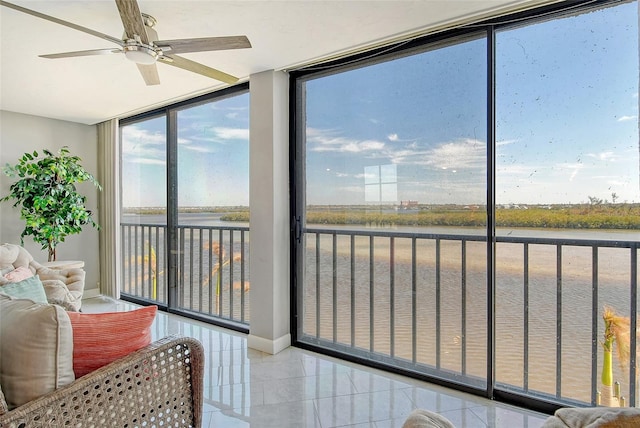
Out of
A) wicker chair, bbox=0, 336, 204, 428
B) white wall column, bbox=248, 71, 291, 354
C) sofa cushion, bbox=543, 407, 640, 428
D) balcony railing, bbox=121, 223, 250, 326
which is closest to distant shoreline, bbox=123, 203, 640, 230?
Result: white wall column, bbox=248, 71, 291, 354

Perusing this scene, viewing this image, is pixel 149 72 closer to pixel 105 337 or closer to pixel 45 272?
pixel 105 337

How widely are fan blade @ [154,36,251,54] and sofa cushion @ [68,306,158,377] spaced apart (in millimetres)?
1313

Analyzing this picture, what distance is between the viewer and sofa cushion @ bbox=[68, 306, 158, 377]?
1.20 metres

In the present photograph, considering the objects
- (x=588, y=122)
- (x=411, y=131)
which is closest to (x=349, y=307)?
(x=411, y=131)

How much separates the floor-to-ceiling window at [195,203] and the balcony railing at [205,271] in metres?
0.01

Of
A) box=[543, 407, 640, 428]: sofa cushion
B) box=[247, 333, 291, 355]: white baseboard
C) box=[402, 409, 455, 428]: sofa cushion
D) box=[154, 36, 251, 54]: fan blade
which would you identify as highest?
box=[154, 36, 251, 54]: fan blade

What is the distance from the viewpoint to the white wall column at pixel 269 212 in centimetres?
281

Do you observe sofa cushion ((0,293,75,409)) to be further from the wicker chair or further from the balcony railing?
the balcony railing

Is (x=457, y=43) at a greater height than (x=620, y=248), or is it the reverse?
(x=457, y=43)

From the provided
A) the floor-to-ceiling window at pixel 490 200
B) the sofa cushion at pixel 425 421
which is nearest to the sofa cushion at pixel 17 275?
the floor-to-ceiling window at pixel 490 200

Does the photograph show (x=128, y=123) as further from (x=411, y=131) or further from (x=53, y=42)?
(x=411, y=131)

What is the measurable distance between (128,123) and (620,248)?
4908 millimetres

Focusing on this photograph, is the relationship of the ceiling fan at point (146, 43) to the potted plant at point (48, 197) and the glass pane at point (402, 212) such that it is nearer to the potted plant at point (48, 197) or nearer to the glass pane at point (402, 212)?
the glass pane at point (402, 212)

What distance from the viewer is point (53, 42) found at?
2.31 m
